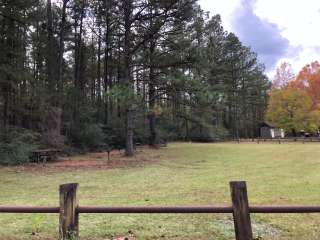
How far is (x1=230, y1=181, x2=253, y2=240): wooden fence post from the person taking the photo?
531 cm

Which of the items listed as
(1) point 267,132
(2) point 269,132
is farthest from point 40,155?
(1) point 267,132

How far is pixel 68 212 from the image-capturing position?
5645 millimetres

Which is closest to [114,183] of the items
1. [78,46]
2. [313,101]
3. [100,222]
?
[100,222]

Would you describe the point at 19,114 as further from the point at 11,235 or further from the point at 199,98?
the point at 11,235

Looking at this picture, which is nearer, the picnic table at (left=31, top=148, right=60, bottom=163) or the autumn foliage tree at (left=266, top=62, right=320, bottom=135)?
the picnic table at (left=31, top=148, right=60, bottom=163)

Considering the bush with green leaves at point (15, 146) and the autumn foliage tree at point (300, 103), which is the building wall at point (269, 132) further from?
the bush with green leaves at point (15, 146)

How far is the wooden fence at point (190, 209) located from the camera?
209 inches

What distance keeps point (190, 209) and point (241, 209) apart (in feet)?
2.14

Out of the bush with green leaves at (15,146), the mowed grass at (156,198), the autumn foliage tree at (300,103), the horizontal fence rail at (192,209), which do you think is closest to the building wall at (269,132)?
the autumn foliage tree at (300,103)

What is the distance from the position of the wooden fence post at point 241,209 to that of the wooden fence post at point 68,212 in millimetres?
2104

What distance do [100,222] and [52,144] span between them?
2024cm

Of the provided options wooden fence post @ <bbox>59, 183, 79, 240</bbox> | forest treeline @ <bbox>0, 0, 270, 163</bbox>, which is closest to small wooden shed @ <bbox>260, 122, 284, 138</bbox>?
forest treeline @ <bbox>0, 0, 270, 163</bbox>

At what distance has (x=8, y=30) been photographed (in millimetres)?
25828

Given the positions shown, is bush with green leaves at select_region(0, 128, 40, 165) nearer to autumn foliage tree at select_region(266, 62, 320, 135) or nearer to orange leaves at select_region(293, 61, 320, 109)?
autumn foliage tree at select_region(266, 62, 320, 135)
